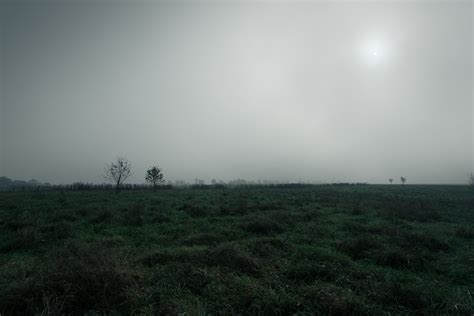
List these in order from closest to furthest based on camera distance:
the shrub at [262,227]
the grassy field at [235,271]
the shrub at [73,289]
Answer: the shrub at [73,289] → the grassy field at [235,271] → the shrub at [262,227]

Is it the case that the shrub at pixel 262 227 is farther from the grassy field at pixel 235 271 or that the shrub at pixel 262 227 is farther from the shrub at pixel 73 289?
the shrub at pixel 73 289

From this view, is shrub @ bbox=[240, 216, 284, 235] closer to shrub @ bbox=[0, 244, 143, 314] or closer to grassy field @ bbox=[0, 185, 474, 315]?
grassy field @ bbox=[0, 185, 474, 315]

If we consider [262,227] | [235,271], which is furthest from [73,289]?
[262,227]

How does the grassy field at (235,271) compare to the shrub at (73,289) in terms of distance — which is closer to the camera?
the shrub at (73,289)

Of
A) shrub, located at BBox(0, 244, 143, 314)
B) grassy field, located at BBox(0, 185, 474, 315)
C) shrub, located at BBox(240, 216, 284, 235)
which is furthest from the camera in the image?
shrub, located at BBox(240, 216, 284, 235)

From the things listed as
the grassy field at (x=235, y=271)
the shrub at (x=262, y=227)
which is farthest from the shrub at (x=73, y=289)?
the shrub at (x=262, y=227)

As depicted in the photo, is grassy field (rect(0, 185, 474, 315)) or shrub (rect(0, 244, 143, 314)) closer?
shrub (rect(0, 244, 143, 314))

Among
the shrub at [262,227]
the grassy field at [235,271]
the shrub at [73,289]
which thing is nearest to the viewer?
the shrub at [73,289]

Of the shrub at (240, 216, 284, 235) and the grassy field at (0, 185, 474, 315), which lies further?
the shrub at (240, 216, 284, 235)

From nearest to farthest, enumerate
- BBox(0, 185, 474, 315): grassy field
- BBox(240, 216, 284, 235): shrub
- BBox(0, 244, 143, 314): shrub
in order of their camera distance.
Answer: BBox(0, 244, 143, 314): shrub → BBox(0, 185, 474, 315): grassy field → BBox(240, 216, 284, 235): shrub

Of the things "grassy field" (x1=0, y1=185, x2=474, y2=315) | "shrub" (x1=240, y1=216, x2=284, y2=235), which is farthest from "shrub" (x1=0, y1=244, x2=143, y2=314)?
"shrub" (x1=240, y1=216, x2=284, y2=235)

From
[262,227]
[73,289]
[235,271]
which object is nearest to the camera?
[73,289]

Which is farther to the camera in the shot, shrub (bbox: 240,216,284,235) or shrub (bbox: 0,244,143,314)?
shrub (bbox: 240,216,284,235)

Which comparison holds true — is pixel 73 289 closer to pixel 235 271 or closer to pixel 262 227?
pixel 235 271
